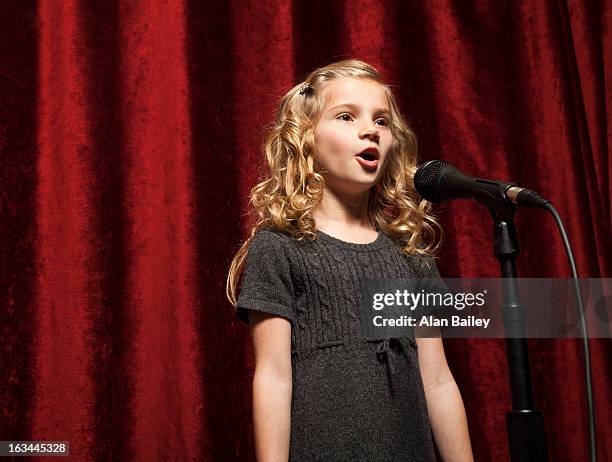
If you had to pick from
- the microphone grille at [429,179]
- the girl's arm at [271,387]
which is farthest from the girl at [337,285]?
the microphone grille at [429,179]

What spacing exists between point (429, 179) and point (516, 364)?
0.23m

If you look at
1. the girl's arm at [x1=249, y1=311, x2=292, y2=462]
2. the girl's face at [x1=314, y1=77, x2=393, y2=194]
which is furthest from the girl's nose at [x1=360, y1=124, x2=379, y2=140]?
the girl's arm at [x1=249, y1=311, x2=292, y2=462]

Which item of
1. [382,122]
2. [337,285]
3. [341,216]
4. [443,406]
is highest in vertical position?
[382,122]

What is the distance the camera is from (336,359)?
0.92 meters

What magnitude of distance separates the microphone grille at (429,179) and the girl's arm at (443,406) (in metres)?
0.29

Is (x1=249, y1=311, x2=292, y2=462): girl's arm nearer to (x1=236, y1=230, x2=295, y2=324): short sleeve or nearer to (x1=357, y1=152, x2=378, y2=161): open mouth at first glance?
(x1=236, y1=230, x2=295, y2=324): short sleeve

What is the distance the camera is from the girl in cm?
90

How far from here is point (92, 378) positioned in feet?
3.98

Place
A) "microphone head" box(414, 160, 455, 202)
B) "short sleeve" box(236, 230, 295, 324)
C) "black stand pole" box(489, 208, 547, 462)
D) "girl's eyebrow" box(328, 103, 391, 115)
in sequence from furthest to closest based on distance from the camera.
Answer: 1. "girl's eyebrow" box(328, 103, 391, 115)
2. "short sleeve" box(236, 230, 295, 324)
3. "microphone head" box(414, 160, 455, 202)
4. "black stand pole" box(489, 208, 547, 462)

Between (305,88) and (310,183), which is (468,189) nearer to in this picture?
(310,183)

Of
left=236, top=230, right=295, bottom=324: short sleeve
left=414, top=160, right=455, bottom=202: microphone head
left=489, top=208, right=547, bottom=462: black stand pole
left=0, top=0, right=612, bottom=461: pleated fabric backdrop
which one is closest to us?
left=489, top=208, right=547, bottom=462: black stand pole

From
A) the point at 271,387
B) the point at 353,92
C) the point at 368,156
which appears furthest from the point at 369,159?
the point at 271,387

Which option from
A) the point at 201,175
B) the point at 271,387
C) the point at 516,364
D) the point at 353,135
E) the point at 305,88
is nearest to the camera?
the point at 516,364

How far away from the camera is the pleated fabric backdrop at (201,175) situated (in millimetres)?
1225
